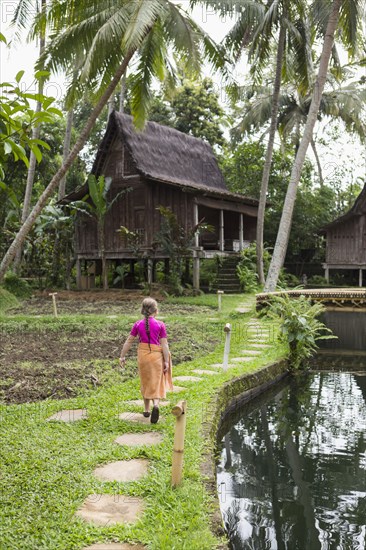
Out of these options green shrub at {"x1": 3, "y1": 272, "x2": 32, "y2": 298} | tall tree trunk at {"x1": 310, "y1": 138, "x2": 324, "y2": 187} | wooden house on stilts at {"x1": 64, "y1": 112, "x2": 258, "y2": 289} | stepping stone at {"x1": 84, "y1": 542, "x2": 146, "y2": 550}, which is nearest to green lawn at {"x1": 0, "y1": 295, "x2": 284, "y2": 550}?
stepping stone at {"x1": 84, "y1": 542, "x2": 146, "y2": 550}

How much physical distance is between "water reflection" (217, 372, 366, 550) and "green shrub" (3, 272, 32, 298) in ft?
43.8

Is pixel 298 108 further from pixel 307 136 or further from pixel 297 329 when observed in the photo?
pixel 297 329

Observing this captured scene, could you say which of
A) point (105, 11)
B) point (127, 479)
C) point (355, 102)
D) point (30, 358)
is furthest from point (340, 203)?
point (127, 479)

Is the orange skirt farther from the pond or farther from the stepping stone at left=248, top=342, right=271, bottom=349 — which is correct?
the stepping stone at left=248, top=342, right=271, bottom=349

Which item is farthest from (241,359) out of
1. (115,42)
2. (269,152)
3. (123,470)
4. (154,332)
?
(269,152)

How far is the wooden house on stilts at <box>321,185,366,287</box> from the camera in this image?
24344 mm

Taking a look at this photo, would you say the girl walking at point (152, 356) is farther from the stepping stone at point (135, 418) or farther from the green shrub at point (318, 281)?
the green shrub at point (318, 281)

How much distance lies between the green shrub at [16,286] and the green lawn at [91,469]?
12.1 meters

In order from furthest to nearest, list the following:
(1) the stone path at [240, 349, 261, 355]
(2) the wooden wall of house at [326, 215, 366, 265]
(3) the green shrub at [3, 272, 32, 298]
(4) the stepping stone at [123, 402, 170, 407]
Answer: (2) the wooden wall of house at [326, 215, 366, 265]
(3) the green shrub at [3, 272, 32, 298]
(1) the stone path at [240, 349, 261, 355]
(4) the stepping stone at [123, 402, 170, 407]

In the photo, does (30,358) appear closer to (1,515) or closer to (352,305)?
(1,515)

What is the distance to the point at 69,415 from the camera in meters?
5.48

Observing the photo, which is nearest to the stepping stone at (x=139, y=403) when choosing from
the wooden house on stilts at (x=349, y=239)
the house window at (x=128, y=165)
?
the house window at (x=128, y=165)

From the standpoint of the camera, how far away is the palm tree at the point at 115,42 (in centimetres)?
1145

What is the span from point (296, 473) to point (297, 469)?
10 centimetres
